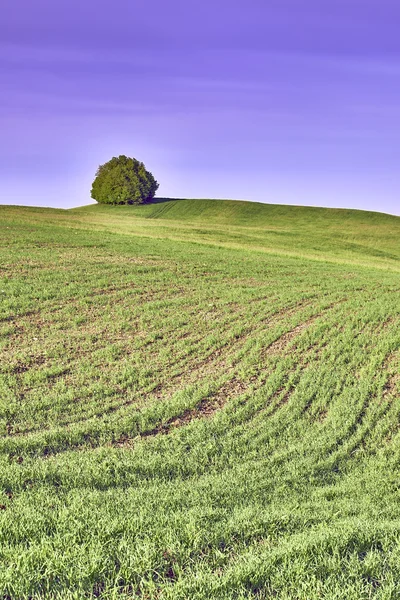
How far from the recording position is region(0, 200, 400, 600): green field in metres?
4.37

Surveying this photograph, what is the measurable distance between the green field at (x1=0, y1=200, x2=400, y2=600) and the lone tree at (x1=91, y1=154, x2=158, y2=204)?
66409 millimetres

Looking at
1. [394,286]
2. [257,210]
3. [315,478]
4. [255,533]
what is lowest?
[315,478]

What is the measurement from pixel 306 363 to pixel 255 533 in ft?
26.7

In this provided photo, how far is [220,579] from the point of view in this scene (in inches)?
164

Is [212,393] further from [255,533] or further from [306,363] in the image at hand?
[255,533]

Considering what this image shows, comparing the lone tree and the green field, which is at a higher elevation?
the lone tree

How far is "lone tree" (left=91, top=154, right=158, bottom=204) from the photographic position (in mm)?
87875

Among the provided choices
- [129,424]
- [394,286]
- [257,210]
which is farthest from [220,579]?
[257,210]

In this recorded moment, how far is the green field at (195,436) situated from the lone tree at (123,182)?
66.4 metres

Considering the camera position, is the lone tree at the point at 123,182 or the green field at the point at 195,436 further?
the lone tree at the point at 123,182

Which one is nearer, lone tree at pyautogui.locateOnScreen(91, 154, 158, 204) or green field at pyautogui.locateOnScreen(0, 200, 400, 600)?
green field at pyautogui.locateOnScreen(0, 200, 400, 600)

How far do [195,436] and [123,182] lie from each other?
83529 mm

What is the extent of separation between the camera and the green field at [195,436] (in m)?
4.37

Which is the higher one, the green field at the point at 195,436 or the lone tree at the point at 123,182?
the lone tree at the point at 123,182
